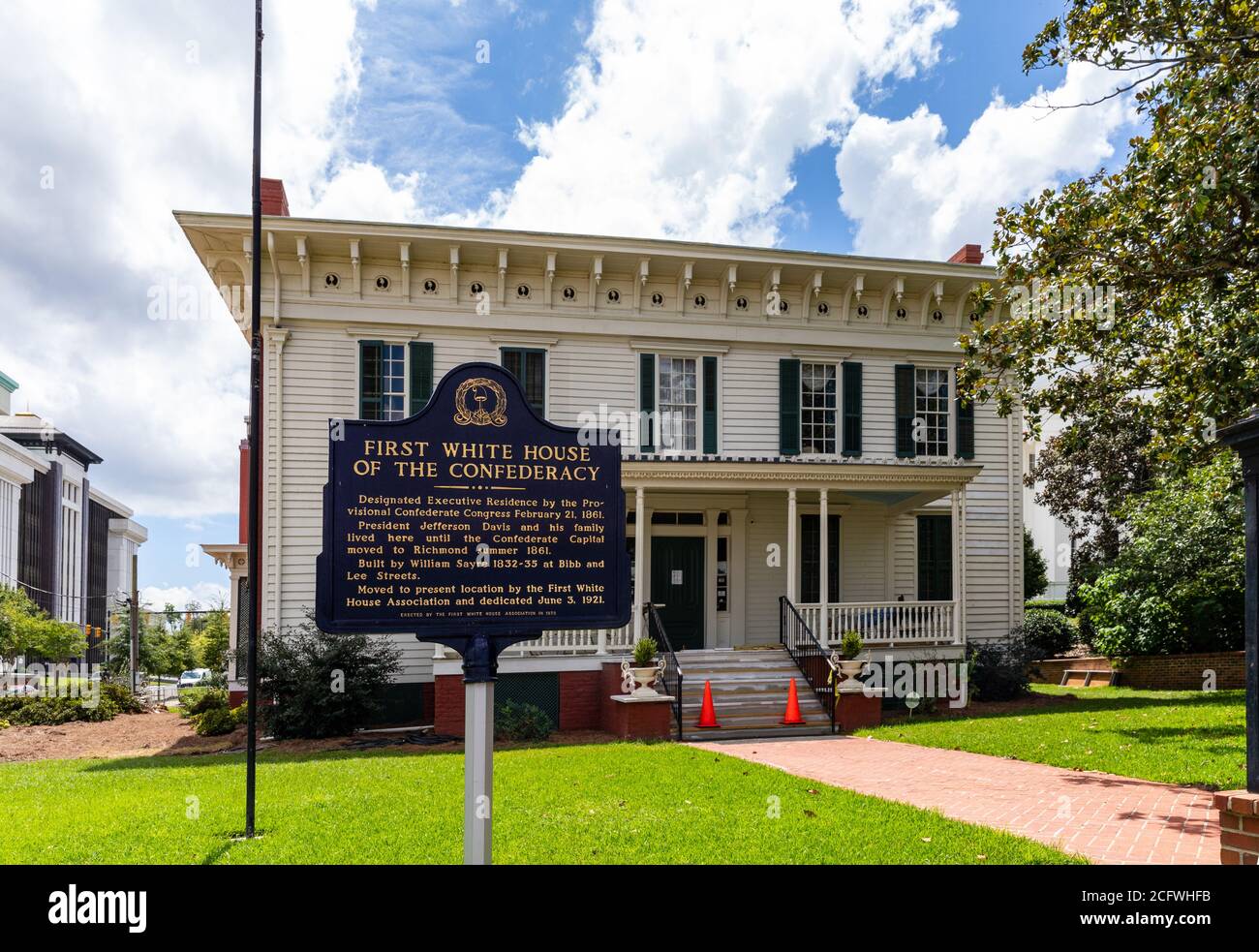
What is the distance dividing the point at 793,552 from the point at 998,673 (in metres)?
5.19

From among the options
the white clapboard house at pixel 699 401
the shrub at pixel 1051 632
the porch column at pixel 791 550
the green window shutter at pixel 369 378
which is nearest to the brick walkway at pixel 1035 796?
the porch column at pixel 791 550

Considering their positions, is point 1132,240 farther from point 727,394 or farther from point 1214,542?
point 1214,542

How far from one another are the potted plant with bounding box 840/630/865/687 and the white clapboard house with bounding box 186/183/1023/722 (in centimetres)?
145

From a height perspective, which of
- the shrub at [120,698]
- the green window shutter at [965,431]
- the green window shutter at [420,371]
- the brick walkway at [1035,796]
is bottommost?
the shrub at [120,698]

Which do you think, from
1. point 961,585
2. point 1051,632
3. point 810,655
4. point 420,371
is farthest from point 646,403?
point 1051,632

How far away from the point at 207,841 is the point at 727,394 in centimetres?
1407

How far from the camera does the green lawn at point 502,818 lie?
23.8ft

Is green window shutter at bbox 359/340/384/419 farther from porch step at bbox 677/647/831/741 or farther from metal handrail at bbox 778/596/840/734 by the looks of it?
metal handrail at bbox 778/596/840/734

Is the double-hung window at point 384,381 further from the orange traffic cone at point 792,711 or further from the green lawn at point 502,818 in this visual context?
the orange traffic cone at point 792,711

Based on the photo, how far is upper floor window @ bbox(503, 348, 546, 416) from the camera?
1895 centimetres

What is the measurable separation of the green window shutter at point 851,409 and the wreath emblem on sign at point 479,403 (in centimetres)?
1518

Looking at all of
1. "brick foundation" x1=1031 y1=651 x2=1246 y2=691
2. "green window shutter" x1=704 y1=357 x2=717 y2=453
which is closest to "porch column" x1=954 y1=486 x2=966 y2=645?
"brick foundation" x1=1031 y1=651 x2=1246 y2=691
